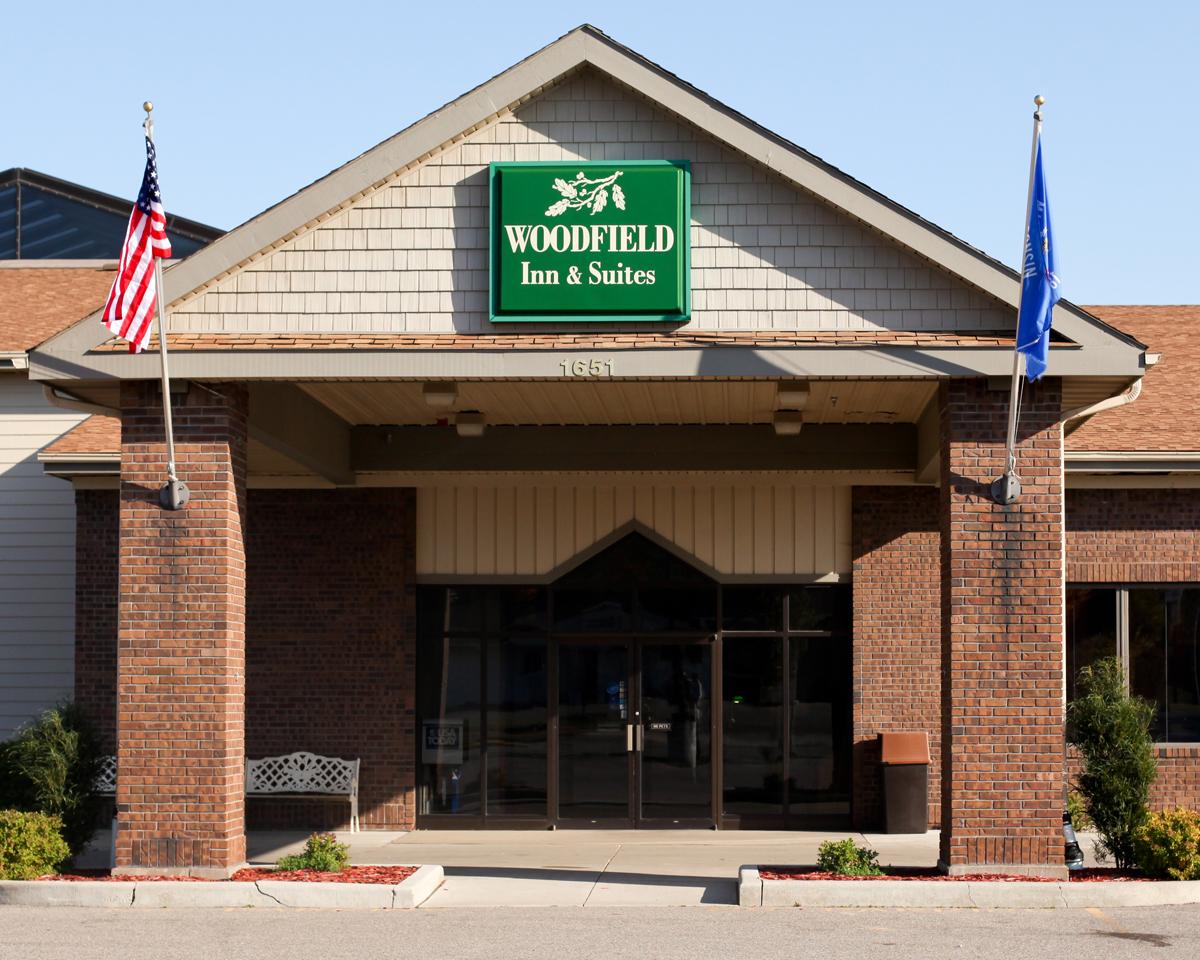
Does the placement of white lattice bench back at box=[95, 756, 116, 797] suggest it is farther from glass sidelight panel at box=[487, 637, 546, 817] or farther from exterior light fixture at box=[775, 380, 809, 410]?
→ exterior light fixture at box=[775, 380, 809, 410]

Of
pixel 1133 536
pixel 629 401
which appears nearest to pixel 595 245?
pixel 629 401

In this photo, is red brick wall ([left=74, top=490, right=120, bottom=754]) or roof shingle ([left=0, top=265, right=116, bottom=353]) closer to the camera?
red brick wall ([left=74, top=490, right=120, bottom=754])

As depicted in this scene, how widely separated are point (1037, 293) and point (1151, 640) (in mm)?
8252

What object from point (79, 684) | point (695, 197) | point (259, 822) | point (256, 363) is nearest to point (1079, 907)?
point (695, 197)

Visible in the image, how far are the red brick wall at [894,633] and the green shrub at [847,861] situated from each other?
543cm

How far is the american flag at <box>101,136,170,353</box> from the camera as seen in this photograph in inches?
516

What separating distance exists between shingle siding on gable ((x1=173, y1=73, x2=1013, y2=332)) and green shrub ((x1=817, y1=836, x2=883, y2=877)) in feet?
14.5

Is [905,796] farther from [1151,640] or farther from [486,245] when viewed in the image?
[486,245]

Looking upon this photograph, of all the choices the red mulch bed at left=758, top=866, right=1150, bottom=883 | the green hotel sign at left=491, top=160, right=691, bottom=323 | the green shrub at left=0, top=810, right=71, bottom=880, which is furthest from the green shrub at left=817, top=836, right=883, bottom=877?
the green shrub at left=0, top=810, right=71, bottom=880

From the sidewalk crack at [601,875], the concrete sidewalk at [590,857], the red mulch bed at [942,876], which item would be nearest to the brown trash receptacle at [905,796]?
the concrete sidewalk at [590,857]

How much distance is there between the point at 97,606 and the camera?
19.8 meters

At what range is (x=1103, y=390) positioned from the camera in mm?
14094

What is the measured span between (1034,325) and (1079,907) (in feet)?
15.0

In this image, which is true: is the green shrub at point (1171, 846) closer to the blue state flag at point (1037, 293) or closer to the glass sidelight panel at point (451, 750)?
the blue state flag at point (1037, 293)
